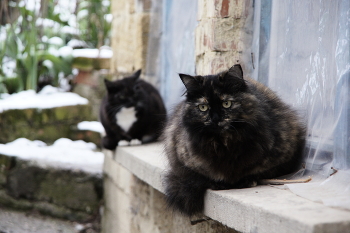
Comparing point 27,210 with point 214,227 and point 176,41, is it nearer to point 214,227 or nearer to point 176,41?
point 176,41

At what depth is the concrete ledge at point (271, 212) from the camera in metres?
1.27

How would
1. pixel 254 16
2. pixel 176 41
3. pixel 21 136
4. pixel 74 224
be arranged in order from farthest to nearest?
pixel 21 136
pixel 74 224
pixel 176 41
pixel 254 16

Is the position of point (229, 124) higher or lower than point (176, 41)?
lower

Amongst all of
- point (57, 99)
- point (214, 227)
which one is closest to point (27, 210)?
point (57, 99)

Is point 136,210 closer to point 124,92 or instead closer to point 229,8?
point 124,92

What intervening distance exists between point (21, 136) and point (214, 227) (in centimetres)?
387

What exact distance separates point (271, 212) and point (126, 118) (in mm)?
2328

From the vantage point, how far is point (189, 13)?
3.42 metres

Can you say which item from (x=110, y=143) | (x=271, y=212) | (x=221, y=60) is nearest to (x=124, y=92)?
(x=110, y=143)

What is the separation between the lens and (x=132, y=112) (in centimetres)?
364

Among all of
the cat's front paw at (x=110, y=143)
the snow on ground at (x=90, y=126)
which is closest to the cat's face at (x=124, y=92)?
the cat's front paw at (x=110, y=143)

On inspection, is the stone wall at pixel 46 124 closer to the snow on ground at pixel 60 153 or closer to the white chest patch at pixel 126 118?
the snow on ground at pixel 60 153

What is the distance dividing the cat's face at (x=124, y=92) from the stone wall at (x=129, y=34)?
0.63 metres

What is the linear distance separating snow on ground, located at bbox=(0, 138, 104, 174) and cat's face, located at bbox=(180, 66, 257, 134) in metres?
3.06
